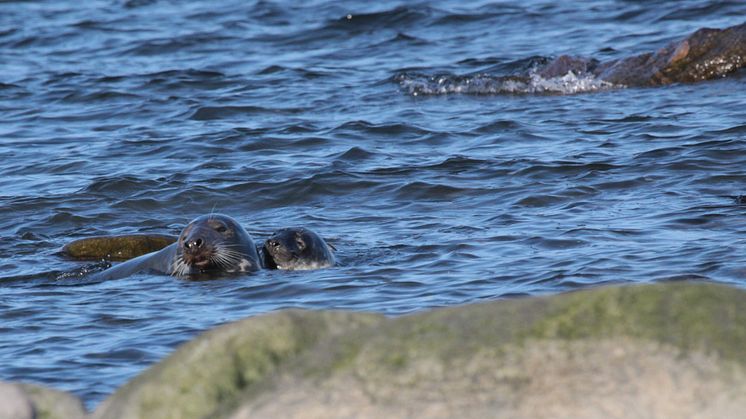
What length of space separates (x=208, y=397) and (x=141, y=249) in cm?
532

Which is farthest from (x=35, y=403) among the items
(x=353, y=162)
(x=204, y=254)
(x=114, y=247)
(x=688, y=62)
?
(x=688, y=62)

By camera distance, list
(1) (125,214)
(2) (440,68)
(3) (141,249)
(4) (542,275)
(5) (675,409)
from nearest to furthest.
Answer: (5) (675,409), (4) (542,275), (3) (141,249), (1) (125,214), (2) (440,68)

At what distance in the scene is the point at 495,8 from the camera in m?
19.2

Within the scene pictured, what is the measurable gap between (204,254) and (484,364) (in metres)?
4.83

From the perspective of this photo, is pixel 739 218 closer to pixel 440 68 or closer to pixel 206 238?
pixel 206 238

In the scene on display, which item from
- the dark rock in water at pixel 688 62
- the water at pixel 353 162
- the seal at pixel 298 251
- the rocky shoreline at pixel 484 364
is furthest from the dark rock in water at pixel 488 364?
the dark rock in water at pixel 688 62

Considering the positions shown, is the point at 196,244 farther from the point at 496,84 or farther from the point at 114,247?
the point at 496,84

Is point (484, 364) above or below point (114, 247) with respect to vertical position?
above

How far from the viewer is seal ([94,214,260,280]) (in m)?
8.40

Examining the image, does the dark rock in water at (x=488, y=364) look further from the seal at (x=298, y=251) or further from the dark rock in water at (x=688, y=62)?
the dark rock in water at (x=688, y=62)

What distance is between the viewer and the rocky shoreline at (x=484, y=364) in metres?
3.59

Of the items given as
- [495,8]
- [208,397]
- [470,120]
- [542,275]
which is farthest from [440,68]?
[208,397]

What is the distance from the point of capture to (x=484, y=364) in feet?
12.2

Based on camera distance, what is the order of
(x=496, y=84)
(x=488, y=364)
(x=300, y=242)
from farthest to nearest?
(x=496, y=84)
(x=300, y=242)
(x=488, y=364)
